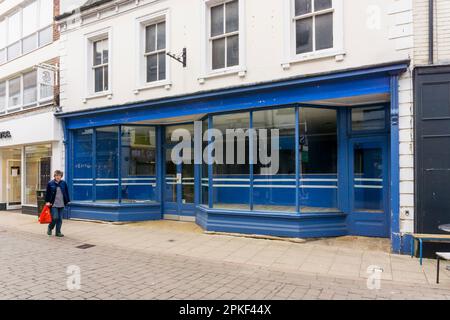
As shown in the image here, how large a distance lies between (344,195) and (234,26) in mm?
5253

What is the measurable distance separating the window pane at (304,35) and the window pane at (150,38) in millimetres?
4657

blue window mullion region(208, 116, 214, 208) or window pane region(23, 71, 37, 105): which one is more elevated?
window pane region(23, 71, 37, 105)

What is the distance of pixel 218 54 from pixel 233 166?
3.11m

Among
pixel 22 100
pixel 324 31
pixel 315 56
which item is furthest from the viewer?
pixel 22 100

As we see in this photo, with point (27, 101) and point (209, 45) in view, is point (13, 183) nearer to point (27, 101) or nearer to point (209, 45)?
point (27, 101)

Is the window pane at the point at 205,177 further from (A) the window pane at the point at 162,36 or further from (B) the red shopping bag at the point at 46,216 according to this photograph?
(B) the red shopping bag at the point at 46,216

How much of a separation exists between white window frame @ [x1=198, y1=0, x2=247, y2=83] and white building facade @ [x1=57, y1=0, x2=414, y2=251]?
0.10 ft

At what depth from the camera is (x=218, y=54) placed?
9492 millimetres

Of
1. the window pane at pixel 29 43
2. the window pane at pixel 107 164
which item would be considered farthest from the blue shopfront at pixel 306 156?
the window pane at pixel 29 43

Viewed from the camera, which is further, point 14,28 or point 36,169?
point 14,28

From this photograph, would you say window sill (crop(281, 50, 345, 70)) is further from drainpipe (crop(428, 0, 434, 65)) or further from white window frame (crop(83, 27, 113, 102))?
white window frame (crop(83, 27, 113, 102))

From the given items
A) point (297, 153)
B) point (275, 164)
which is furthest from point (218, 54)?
point (297, 153)

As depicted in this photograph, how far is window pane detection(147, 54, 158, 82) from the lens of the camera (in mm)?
10672

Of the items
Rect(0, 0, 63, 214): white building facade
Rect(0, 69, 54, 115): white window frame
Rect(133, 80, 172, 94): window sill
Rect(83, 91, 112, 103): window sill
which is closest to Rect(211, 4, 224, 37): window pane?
Rect(133, 80, 172, 94): window sill
